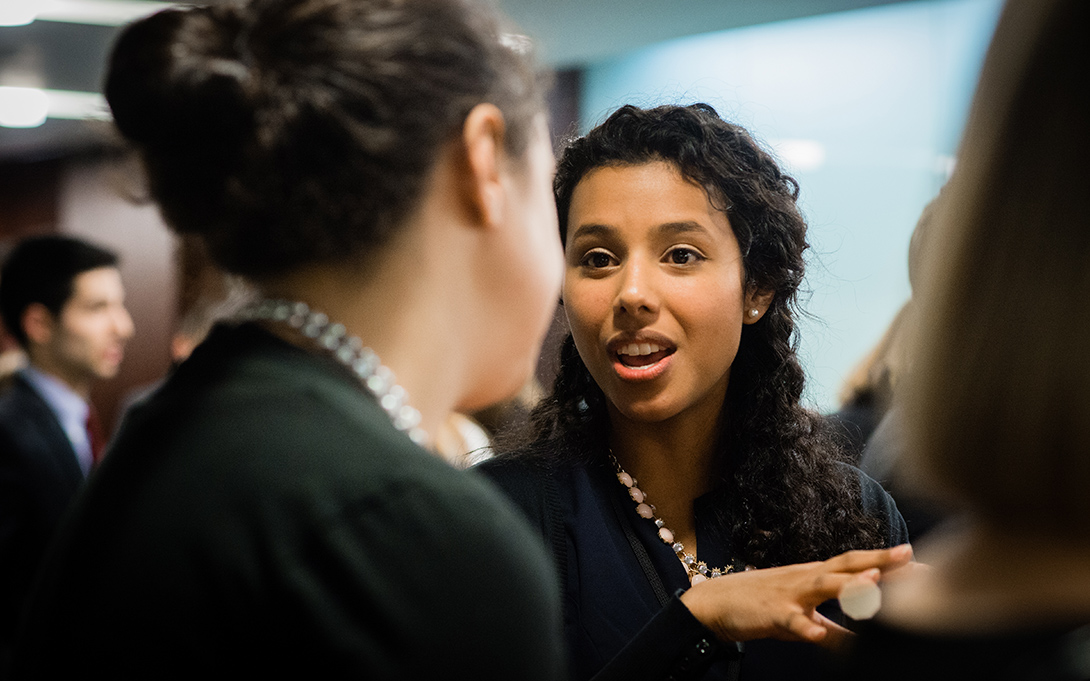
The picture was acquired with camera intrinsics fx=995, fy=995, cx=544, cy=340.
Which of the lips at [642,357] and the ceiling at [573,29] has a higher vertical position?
the ceiling at [573,29]

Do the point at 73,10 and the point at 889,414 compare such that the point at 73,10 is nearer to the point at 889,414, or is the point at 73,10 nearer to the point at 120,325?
the point at 120,325

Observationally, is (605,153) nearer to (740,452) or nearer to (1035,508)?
(740,452)

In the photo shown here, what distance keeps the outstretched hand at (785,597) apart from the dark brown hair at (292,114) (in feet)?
2.06

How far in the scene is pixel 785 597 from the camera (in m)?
1.13

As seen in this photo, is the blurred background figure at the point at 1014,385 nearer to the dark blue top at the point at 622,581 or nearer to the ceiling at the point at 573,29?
the dark blue top at the point at 622,581

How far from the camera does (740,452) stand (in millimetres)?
1518

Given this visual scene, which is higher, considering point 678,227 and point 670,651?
point 678,227

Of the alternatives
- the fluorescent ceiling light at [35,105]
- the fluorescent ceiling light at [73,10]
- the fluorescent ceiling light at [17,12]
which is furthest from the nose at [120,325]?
the fluorescent ceiling light at [35,105]

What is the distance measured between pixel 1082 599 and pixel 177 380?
67 centimetres

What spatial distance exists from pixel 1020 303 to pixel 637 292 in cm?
74

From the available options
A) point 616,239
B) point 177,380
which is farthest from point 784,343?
point 177,380

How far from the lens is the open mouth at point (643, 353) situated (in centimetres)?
140

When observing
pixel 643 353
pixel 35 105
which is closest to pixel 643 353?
pixel 643 353

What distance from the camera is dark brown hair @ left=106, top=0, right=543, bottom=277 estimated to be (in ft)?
2.53
